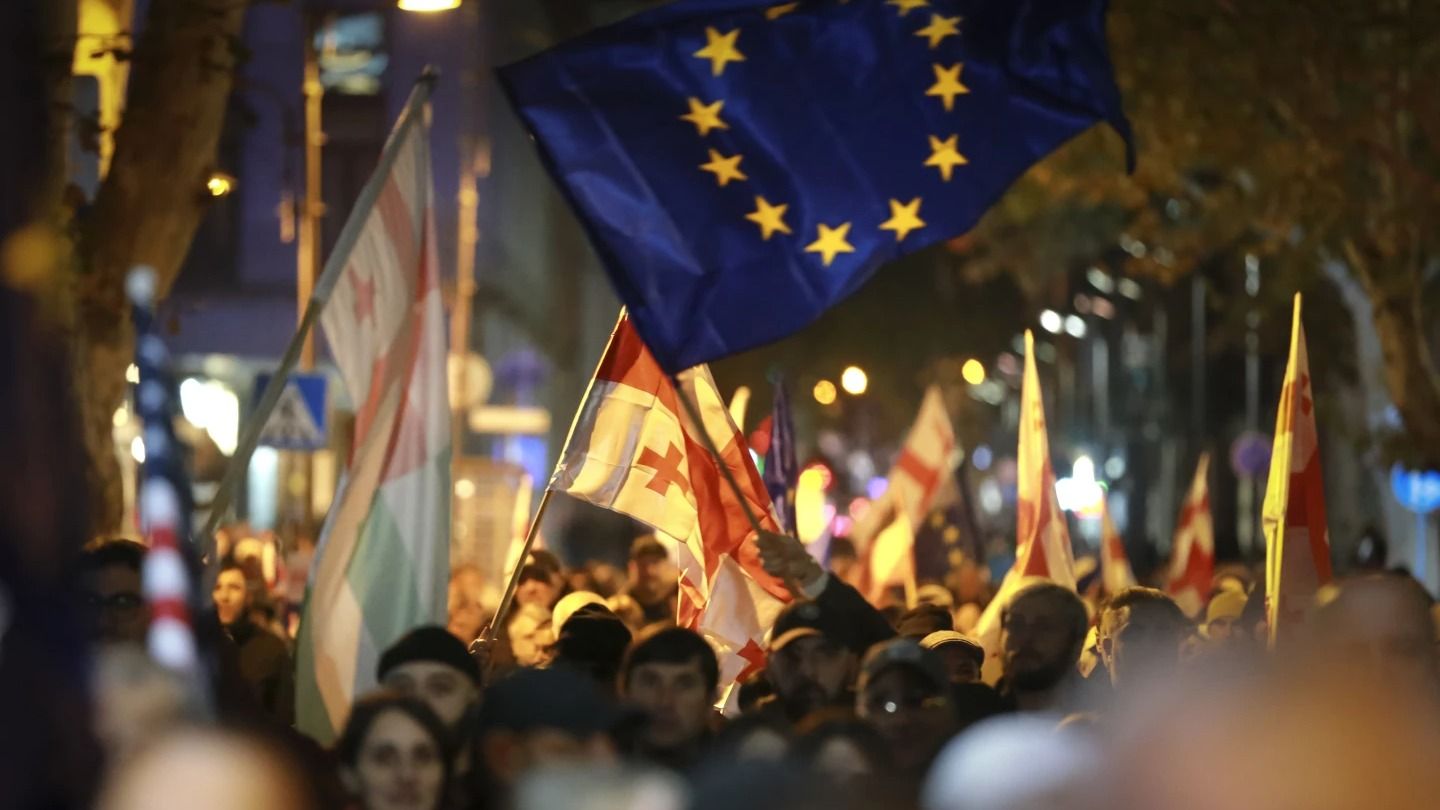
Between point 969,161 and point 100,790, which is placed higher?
point 969,161

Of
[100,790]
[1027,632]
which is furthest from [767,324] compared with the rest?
[100,790]

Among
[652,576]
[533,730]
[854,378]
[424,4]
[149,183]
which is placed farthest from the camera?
[854,378]

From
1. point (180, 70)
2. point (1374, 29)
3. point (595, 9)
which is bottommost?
point (180, 70)

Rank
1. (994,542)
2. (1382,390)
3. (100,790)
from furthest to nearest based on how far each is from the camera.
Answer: (994,542) → (1382,390) → (100,790)

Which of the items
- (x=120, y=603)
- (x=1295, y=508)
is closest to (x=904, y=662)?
(x=120, y=603)

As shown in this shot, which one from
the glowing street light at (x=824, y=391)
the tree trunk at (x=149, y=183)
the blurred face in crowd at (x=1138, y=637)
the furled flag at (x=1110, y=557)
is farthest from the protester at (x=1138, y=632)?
the glowing street light at (x=824, y=391)

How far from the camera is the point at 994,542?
31422mm

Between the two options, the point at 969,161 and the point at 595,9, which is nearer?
the point at 969,161

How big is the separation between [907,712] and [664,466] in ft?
8.83

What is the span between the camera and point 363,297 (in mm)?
7246

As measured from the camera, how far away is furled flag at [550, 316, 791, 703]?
328 inches

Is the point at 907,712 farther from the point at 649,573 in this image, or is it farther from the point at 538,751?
the point at 649,573

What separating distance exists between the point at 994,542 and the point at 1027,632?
79.4 feet

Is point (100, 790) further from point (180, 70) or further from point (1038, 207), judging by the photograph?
point (1038, 207)
